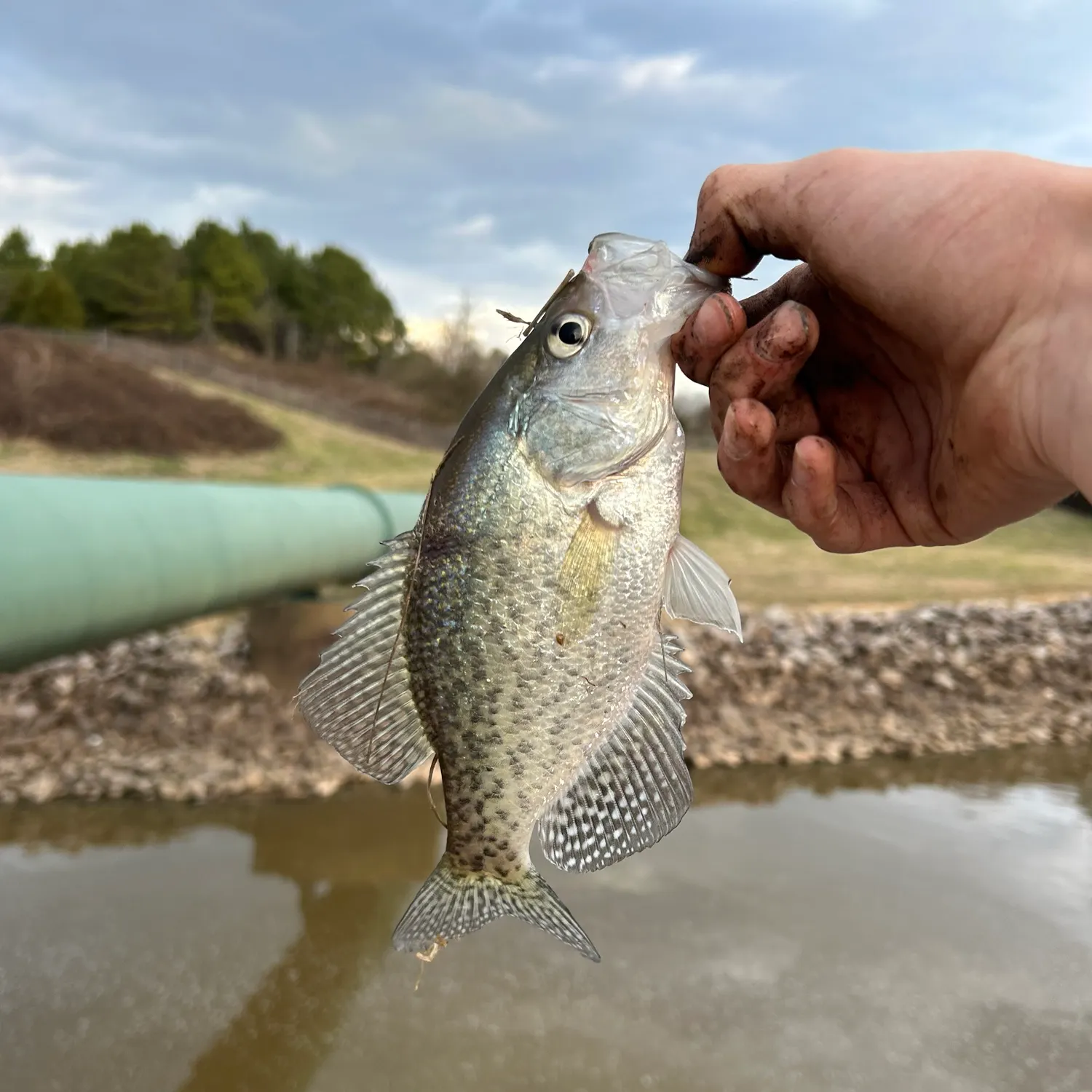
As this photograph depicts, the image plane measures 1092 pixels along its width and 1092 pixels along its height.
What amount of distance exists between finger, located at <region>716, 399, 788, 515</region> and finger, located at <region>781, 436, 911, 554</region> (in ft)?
0.19

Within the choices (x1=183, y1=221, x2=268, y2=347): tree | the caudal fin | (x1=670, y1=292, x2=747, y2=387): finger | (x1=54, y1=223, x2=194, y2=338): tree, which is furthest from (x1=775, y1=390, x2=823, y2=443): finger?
(x1=183, y1=221, x2=268, y2=347): tree

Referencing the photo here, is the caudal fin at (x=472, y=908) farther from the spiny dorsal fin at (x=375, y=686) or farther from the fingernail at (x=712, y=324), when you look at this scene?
the fingernail at (x=712, y=324)

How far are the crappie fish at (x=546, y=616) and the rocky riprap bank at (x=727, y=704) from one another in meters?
6.32

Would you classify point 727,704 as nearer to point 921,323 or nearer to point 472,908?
point 921,323

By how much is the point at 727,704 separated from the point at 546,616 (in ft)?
28.1

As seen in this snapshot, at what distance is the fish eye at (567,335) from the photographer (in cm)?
232

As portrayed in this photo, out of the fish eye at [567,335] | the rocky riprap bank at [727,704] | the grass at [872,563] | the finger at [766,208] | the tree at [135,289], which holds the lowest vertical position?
the rocky riprap bank at [727,704]

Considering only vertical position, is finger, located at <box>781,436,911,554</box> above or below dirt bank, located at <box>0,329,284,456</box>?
above

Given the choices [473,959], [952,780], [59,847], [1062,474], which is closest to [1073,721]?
[952,780]

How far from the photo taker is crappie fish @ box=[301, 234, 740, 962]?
2.25 m

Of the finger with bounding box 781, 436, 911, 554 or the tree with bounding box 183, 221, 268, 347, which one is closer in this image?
the finger with bounding box 781, 436, 911, 554

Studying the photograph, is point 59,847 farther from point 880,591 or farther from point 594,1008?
point 880,591

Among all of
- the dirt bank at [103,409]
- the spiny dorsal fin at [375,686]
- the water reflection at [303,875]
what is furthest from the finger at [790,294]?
the dirt bank at [103,409]

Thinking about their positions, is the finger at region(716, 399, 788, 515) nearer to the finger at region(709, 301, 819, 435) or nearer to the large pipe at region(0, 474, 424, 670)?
the finger at region(709, 301, 819, 435)
